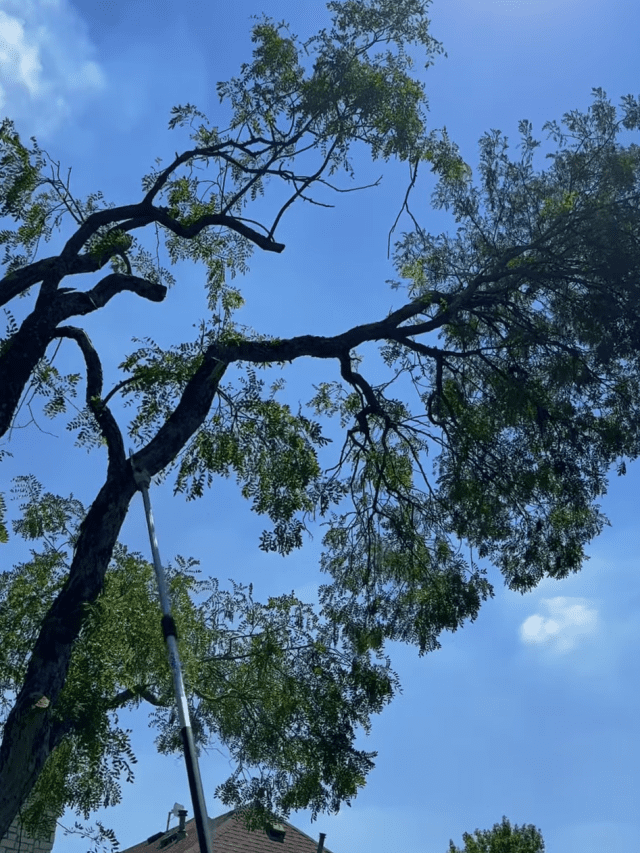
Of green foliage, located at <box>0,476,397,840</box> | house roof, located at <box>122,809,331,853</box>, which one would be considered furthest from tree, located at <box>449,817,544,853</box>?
green foliage, located at <box>0,476,397,840</box>

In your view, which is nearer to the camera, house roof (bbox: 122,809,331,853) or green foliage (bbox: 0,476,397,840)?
green foliage (bbox: 0,476,397,840)

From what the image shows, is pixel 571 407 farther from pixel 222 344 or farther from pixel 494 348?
pixel 222 344

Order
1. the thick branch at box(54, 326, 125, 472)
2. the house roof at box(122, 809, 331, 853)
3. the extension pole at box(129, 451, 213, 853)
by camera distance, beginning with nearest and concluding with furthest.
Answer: the extension pole at box(129, 451, 213, 853) → the thick branch at box(54, 326, 125, 472) → the house roof at box(122, 809, 331, 853)

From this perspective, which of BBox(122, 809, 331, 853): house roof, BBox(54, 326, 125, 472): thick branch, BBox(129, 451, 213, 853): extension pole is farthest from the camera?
BBox(122, 809, 331, 853): house roof

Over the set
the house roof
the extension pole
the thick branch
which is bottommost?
the extension pole

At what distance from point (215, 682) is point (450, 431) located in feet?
18.6

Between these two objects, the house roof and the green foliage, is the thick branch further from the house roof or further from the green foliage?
the house roof

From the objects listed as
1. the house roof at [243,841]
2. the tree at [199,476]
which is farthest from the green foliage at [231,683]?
the house roof at [243,841]

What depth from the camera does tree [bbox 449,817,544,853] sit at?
1444 inches

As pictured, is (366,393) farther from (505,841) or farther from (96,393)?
(505,841)

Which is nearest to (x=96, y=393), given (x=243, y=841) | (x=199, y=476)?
(x=199, y=476)

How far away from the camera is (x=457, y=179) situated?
17.7 meters

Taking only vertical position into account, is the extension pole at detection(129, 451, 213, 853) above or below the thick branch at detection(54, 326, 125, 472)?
below

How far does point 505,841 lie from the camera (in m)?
37.0
